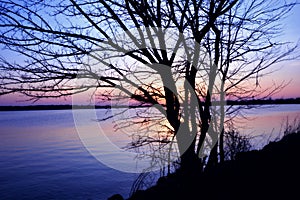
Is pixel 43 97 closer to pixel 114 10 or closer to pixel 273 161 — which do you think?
pixel 114 10

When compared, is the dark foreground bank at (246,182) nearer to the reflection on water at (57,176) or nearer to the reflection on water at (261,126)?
the reflection on water at (261,126)

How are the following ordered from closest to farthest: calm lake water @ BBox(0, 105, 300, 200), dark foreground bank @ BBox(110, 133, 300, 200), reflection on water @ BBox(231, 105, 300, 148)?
dark foreground bank @ BBox(110, 133, 300, 200) < reflection on water @ BBox(231, 105, 300, 148) < calm lake water @ BBox(0, 105, 300, 200)

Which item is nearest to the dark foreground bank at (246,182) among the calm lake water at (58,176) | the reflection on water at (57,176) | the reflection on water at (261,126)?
the reflection on water at (261,126)

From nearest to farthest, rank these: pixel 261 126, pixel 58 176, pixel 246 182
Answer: pixel 246 182 → pixel 58 176 → pixel 261 126

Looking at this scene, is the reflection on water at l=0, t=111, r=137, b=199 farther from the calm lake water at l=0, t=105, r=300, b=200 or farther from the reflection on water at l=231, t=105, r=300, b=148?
the reflection on water at l=231, t=105, r=300, b=148

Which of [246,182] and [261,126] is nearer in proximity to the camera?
[246,182]

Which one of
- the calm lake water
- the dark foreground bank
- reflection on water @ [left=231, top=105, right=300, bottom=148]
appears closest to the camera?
the dark foreground bank

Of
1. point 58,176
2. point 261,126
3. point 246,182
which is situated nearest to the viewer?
point 246,182

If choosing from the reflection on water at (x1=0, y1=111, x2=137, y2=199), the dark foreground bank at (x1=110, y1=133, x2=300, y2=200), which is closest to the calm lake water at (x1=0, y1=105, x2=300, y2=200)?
the reflection on water at (x1=0, y1=111, x2=137, y2=199)

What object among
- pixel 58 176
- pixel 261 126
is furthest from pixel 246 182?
pixel 261 126

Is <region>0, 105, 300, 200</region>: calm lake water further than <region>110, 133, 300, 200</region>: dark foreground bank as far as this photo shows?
Yes

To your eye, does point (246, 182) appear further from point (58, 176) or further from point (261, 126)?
point (261, 126)

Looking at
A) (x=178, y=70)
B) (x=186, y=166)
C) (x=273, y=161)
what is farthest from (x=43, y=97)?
(x=273, y=161)

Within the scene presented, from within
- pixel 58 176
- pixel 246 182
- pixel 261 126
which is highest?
pixel 246 182
